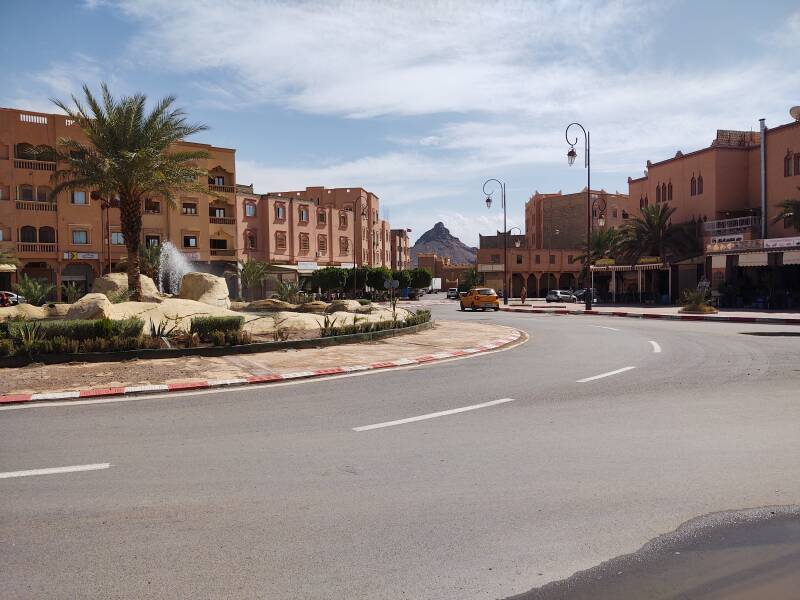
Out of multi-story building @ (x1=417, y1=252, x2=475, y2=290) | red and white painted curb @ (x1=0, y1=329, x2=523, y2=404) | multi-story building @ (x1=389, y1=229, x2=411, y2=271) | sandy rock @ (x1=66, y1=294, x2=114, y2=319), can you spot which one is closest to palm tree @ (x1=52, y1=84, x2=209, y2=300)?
sandy rock @ (x1=66, y1=294, x2=114, y2=319)

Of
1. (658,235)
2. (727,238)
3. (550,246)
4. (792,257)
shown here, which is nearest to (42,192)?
(658,235)

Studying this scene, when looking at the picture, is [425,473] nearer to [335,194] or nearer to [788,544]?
[788,544]

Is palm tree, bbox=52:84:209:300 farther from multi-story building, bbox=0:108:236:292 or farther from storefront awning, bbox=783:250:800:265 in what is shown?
storefront awning, bbox=783:250:800:265

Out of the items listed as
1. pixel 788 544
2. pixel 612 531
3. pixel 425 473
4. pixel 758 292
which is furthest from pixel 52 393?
pixel 758 292

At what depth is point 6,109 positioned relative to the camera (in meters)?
46.5

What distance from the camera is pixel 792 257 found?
34.5m

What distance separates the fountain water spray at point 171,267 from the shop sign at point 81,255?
5307mm

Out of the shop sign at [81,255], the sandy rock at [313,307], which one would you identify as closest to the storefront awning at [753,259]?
the sandy rock at [313,307]

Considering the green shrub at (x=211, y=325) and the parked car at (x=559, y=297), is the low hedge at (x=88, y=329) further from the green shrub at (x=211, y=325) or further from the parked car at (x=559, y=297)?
the parked car at (x=559, y=297)

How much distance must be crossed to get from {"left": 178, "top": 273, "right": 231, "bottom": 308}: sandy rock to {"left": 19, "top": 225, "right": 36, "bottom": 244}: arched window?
94.3 feet

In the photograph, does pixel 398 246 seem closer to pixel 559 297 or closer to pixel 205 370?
pixel 559 297

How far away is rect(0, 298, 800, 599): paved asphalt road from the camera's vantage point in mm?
3758

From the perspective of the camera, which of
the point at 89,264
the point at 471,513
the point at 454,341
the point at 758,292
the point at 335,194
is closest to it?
the point at 471,513

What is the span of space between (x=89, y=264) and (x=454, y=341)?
41799mm
